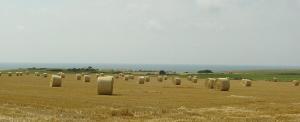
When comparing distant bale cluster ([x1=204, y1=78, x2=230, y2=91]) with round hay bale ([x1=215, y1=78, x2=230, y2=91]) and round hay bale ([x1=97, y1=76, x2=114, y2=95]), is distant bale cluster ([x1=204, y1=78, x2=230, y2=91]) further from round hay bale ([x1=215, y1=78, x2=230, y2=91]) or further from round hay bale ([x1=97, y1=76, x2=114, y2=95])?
round hay bale ([x1=97, y1=76, x2=114, y2=95])

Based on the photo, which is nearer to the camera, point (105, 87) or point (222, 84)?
point (105, 87)

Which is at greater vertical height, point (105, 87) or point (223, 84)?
point (223, 84)

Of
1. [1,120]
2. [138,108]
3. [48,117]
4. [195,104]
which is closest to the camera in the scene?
[1,120]

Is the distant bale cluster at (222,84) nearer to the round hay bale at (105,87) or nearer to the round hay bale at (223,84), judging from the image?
the round hay bale at (223,84)

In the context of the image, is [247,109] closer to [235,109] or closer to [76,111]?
[235,109]

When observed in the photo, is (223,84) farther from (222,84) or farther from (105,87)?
(105,87)

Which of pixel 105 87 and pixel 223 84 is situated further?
pixel 223 84

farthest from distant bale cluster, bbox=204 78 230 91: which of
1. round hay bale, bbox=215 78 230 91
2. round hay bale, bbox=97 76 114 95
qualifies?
round hay bale, bbox=97 76 114 95

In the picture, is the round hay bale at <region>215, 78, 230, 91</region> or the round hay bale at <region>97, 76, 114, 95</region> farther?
the round hay bale at <region>215, 78, 230, 91</region>

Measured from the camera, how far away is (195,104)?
102ft

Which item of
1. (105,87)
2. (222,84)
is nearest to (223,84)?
(222,84)

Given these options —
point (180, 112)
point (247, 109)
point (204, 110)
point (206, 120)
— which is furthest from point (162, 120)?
point (247, 109)

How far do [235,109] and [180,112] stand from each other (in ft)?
11.6

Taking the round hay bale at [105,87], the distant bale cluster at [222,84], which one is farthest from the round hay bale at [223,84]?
the round hay bale at [105,87]
